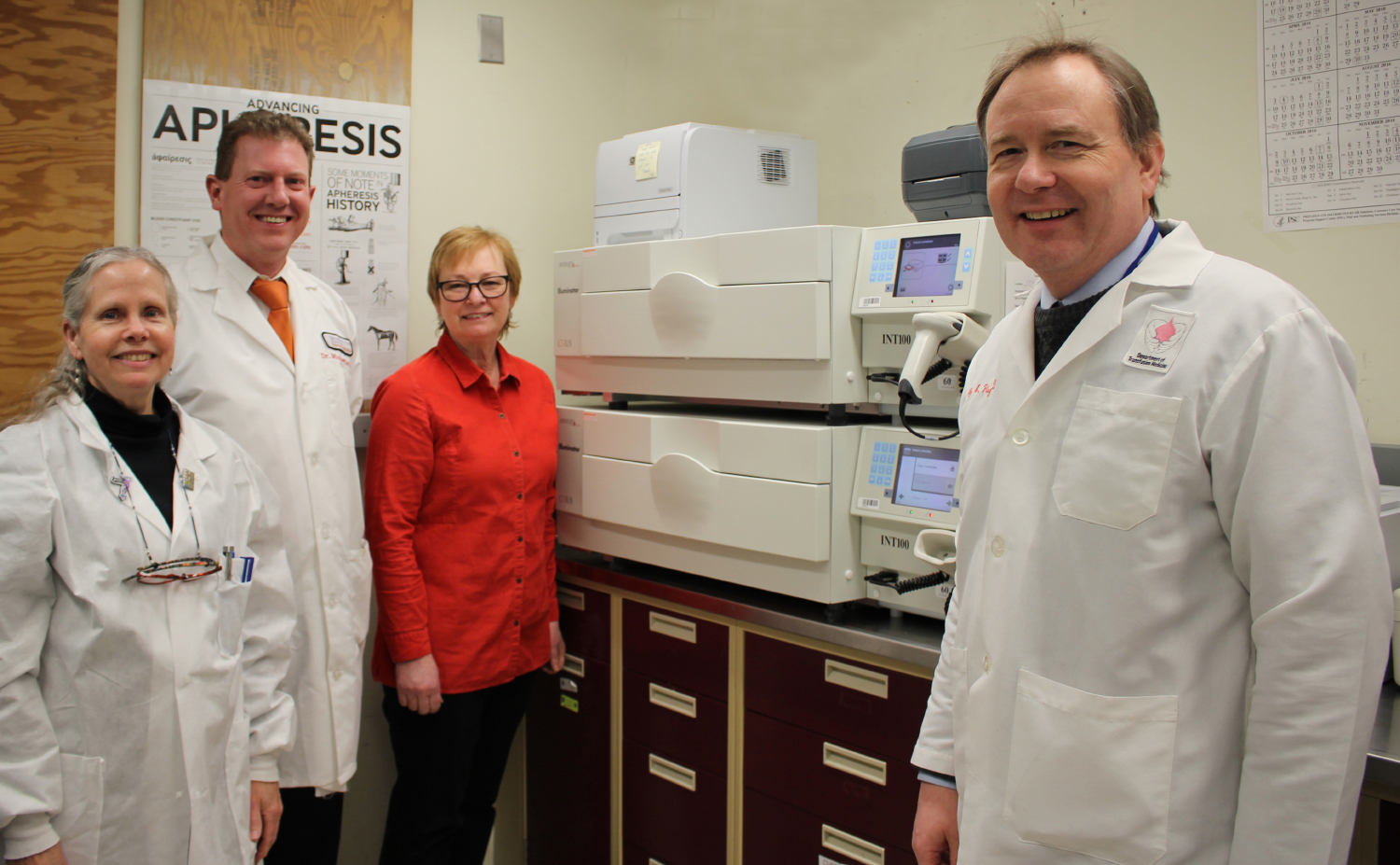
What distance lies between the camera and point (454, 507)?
6.70ft

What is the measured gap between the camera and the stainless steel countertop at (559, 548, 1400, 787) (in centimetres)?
168

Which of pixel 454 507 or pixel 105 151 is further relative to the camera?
pixel 105 151

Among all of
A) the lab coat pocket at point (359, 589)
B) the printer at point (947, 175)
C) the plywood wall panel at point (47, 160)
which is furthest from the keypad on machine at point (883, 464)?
the plywood wall panel at point (47, 160)

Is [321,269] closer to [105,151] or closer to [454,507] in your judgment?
[105,151]

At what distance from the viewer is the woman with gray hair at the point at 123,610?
1.33m

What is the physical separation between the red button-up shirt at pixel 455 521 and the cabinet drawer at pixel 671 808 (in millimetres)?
385

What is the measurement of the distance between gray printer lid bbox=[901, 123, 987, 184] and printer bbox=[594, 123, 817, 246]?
0.48m

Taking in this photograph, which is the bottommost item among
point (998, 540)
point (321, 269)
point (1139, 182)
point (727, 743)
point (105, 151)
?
point (727, 743)

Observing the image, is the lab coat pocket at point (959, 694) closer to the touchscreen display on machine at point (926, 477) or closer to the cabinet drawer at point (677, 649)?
the touchscreen display on machine at point (926, 477)

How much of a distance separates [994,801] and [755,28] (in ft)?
8.03

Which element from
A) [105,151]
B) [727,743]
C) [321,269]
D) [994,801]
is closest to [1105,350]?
[994,801]

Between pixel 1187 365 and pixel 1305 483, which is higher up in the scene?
pixel 1187 365

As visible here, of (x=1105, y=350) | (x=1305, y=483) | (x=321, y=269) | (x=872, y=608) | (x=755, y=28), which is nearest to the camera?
(x=1305, y=483)

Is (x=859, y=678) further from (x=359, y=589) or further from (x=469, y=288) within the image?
(x=469, y=288)
